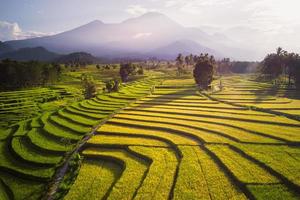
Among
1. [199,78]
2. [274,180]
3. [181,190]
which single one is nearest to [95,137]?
[181,190]

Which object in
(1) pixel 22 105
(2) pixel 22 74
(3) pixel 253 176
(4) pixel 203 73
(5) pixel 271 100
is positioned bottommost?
(3) pixel 253 176

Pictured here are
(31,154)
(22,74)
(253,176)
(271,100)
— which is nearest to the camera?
(253,176)

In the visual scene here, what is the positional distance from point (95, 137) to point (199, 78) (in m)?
50.5

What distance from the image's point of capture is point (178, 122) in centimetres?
4341

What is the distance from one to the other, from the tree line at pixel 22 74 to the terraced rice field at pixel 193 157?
2246 inches

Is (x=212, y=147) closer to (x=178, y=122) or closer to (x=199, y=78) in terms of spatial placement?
(x=178, y=122)

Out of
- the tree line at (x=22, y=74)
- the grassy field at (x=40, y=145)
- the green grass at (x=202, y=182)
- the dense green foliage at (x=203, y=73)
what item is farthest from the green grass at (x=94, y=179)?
the tree line at (x=22, y=74)

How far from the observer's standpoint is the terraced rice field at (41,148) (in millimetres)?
27750

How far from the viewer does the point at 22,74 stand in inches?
3686

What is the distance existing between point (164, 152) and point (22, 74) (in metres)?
76.9

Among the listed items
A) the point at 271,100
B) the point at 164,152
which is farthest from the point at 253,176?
the point at 271,100

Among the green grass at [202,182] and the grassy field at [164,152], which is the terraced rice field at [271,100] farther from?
the green grass at [202,182]

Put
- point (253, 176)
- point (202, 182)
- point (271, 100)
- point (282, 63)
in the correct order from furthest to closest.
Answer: point (282, 63)
point (271, 100)
point (253, 176)
point (202, 182)

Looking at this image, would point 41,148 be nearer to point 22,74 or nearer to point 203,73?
point 203,73
